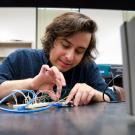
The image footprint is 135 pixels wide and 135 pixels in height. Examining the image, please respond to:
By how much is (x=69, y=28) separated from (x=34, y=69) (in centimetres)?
27

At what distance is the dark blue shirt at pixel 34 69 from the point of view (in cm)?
122

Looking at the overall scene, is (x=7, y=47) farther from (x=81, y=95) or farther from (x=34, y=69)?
(x=81, y=95)

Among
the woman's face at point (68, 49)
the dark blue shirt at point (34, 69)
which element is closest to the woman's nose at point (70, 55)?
the woman's face at point (68, 49)

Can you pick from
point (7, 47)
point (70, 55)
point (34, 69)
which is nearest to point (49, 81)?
point (70, 55)

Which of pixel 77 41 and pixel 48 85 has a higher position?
pixel 77 41

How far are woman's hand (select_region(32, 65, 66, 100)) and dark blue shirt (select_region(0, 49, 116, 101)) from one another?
31 cm

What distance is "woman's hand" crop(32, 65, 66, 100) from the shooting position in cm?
76

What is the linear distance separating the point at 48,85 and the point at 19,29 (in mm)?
4220

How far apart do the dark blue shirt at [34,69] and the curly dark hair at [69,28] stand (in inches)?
2.4

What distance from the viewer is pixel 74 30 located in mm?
1112

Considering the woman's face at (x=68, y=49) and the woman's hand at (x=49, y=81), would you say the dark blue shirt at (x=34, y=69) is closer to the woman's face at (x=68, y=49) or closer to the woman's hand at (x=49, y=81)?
the woman's face at (x=68, y=49)

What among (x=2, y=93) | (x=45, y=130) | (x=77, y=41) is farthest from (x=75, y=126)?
(x=77, y=41)

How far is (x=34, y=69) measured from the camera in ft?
4.08
